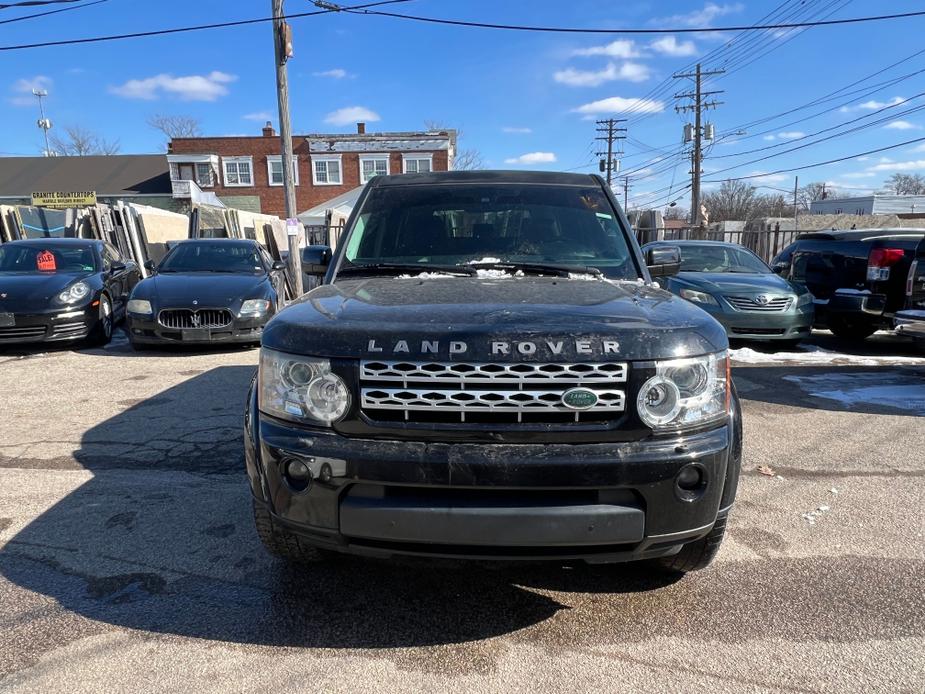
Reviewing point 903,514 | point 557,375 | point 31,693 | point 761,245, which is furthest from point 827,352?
point 761,245

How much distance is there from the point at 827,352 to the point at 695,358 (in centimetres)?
787

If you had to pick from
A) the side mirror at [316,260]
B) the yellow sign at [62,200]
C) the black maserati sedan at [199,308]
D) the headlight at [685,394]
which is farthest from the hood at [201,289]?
the yellow sign at [62,200]

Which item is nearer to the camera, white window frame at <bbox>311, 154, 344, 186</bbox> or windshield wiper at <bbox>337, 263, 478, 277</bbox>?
windshield wiper at <bbox>337, 263, 478, 277</bbox>

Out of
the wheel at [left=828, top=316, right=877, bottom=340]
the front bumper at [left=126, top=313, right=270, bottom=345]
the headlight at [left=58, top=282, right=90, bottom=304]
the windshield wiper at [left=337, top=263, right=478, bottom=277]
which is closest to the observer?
the windshield wiper at [left=337, top=263, right=478, bottom=277]

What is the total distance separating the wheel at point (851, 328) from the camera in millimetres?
9258

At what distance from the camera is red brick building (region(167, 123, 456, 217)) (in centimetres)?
3909

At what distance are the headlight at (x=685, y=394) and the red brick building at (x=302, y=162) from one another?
38504 mm

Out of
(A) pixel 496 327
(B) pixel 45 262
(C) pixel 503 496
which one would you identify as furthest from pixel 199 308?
(C) pixel 503 496

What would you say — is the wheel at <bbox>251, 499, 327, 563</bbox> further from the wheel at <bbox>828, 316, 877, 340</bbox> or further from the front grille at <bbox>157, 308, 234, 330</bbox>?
the wheel at <bbox>828, 316, 877, 340</bbox>

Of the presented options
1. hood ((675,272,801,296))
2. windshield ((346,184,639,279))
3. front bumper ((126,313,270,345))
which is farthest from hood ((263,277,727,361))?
hood ((675,272,801,296))

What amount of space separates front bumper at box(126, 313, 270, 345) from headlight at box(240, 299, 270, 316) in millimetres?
79

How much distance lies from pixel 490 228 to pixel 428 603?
6.65 feet

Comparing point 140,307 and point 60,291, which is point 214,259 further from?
point 60,291

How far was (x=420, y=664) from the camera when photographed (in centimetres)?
224
